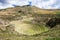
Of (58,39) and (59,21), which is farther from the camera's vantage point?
(59,21)

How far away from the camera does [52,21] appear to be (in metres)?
102

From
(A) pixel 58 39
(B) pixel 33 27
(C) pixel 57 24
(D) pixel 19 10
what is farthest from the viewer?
(D) pixel 19 10

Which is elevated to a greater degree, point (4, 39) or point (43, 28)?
point (4, 39)

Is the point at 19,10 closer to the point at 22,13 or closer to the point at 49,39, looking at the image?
the point at 22,13

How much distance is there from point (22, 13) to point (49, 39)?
390 ft

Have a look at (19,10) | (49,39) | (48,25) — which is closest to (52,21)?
(48,25)

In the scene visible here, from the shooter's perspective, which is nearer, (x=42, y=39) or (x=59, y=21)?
(x=42, y=39)

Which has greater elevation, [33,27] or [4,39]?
[4,39]

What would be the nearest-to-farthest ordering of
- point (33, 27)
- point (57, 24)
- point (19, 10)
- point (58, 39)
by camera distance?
1. point (58, 39)
2. point (57, 24)
3. point (33, 27)
4. point (19, 10)

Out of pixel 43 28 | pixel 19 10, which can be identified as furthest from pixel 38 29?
pixel 19 10

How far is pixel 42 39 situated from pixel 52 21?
41.0 meters

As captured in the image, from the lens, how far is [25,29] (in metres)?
99.4

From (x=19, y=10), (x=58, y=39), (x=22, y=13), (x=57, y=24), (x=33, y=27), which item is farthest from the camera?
(x=19, y=10)

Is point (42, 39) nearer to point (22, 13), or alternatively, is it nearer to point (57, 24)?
point (57, 24)
